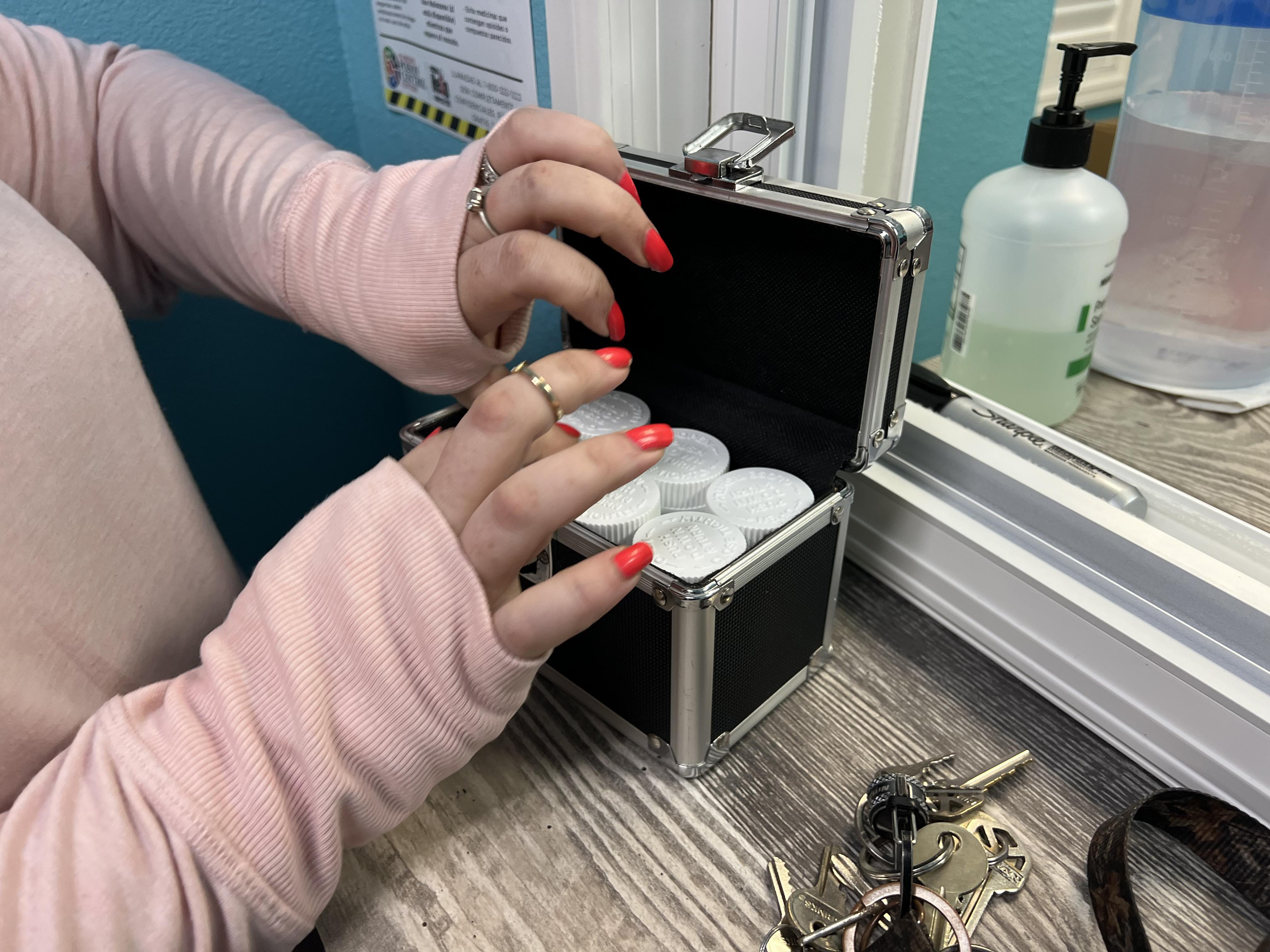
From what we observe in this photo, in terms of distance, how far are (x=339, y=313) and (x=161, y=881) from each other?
246 millimetres

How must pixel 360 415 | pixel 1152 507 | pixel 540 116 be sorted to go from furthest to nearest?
pixel 360 415, pixel 1152 507, pixel 540 116

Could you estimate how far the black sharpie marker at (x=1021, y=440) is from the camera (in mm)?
469

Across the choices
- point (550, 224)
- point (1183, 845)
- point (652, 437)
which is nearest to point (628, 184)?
point (550, 224)

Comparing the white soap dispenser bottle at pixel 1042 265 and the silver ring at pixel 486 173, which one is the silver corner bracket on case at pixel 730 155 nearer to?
the silver ring at pixel 486 173

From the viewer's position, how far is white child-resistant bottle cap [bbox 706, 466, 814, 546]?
0.41 meters

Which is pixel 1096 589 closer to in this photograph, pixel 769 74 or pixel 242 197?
pixel 769 74

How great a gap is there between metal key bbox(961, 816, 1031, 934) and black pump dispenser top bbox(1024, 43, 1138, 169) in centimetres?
37

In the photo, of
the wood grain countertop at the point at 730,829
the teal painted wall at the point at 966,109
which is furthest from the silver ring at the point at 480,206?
the teal painted wall at the point at 966,109

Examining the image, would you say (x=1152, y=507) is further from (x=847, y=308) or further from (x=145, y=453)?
(x=145, y=453)

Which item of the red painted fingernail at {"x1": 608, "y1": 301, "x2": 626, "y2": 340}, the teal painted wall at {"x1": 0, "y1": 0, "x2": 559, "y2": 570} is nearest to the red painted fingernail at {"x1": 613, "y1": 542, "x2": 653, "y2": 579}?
the red painted fingernail at {"x1": 608, "y1": 301, "x2": 626, "y2": 340}

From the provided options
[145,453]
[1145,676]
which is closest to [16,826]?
[145,453]

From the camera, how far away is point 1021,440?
19.9 inches

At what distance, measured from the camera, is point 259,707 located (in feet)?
0.92

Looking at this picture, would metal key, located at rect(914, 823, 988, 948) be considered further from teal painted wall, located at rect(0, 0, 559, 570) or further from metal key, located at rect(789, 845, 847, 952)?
teal painted wall, located at rect(0, 0, 559, 570)
